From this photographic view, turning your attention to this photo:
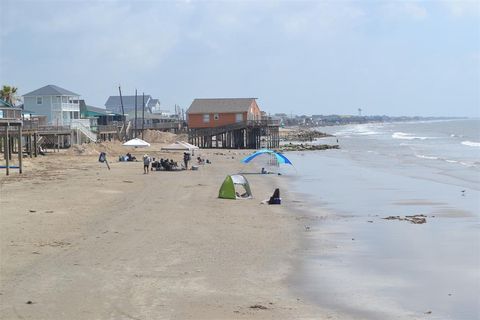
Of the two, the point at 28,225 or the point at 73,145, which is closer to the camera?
the point at 28,225

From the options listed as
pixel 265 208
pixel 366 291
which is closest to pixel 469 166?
pixel 265 208

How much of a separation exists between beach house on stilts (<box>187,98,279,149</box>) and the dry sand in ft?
145

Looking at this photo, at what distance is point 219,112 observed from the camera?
238 ft

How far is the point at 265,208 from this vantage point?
21656 mm

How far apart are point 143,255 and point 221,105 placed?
60.9 meters

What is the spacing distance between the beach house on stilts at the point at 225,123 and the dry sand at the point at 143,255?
1746 inches

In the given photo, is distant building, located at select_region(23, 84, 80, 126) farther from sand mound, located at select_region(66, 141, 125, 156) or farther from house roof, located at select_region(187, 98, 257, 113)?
house roof, located at select_region(187, 98, 257, 113)

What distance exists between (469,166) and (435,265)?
32909 millimetres

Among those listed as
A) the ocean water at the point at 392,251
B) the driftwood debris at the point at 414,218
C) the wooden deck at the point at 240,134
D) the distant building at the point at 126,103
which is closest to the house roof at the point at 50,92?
the wooden deck at the point at 240,134

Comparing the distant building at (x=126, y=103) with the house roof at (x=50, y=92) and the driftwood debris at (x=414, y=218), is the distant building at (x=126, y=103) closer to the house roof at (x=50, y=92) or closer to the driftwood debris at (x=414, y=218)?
the house roof at (x=50, y=92)

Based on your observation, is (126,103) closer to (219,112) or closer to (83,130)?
(219,112)

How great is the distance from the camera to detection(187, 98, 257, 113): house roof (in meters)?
72.6

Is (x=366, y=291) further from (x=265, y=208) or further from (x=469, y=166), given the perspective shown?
(x=469, y=166)

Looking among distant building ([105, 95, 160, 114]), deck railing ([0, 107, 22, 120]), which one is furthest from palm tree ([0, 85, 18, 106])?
distant building ([105, 95, 160, 114])
